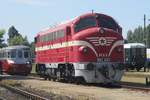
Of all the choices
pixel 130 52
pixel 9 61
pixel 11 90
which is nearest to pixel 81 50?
pixel 11 90

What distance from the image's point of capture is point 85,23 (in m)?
24.5

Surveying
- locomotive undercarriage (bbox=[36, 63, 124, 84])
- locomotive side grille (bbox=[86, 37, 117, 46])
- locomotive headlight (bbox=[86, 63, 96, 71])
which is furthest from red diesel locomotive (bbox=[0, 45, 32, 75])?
locomotive headlight (bbox=[86, 63, 96, 71])

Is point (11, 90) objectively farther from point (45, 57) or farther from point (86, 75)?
point (45, 57)

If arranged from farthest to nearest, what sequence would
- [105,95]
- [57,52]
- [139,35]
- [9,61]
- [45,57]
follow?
[139,35] → [9,61] → [45,57] → [57,52] → [105,95]

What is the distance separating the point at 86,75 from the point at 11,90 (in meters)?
3.94

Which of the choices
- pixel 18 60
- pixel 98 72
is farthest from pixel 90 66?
pixel 18 60

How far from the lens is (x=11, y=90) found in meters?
23.6

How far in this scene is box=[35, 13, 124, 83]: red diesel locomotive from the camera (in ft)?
76.0

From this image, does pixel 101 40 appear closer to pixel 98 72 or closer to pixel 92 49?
pixel 92 49

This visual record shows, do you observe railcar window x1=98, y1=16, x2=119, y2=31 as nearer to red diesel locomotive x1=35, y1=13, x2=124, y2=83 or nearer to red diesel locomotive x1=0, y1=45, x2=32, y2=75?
red diesel locomotive x1=35, y1=13, x2=124, y2=83

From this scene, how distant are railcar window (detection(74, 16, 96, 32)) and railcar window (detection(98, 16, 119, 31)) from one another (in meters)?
0.37

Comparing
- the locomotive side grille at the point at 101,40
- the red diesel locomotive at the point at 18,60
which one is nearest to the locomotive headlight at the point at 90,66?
the locomotive side grille at the point at 101,40

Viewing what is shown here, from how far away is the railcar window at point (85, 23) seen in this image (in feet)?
79.8

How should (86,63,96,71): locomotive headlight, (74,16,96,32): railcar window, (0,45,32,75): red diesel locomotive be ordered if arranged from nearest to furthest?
(86,63,96,71): locomotive headlight → (74,16,96,32): railcar window → (0,45,32,75): red diesel locomotive
